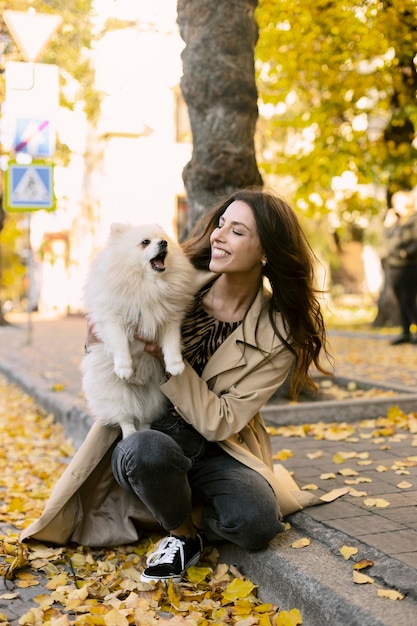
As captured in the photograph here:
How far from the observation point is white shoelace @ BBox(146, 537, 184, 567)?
3.27 meters

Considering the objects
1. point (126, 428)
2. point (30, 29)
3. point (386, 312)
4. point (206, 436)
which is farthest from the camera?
point (386, 312)

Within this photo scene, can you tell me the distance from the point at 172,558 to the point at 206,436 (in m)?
0.53

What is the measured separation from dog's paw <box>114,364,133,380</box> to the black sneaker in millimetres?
768

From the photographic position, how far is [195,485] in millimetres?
3350

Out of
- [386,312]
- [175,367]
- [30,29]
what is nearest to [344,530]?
[175,367]

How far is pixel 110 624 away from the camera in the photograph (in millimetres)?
2859

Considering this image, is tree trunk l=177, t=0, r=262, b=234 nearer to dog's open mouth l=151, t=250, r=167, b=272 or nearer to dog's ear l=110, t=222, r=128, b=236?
dog's ear l=110, t=222, r=128, b=236

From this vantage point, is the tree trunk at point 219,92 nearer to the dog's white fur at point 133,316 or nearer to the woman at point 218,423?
the woman at point 218,423

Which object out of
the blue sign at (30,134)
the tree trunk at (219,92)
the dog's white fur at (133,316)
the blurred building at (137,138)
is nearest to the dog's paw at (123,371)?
the dog's white fur at (133,316)

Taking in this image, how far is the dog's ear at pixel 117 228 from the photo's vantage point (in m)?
3.25

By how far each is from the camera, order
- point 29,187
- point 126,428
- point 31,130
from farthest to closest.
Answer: point 29,187, point 31,130, point 126,428

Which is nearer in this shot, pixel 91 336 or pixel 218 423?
pixel 218 423

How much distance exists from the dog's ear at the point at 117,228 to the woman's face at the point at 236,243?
0.38 metres

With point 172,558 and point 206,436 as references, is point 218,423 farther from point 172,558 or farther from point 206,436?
point 172,558
